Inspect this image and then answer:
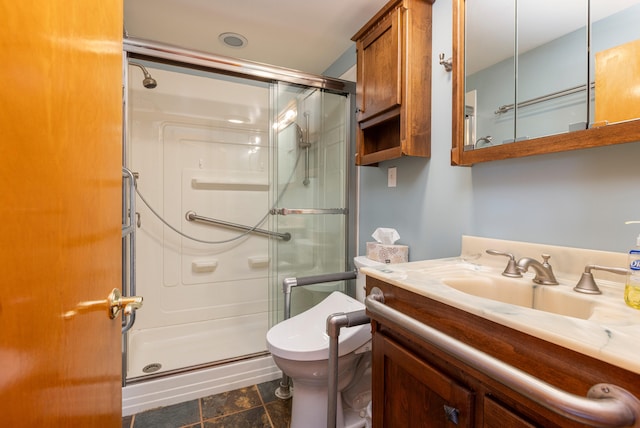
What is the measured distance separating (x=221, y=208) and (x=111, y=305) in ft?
6.12

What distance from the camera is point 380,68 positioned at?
1.48 m

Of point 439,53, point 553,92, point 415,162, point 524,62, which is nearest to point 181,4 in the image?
point 439,53

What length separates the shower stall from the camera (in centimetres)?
172

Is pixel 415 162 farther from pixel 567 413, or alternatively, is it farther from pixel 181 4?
pixel 181 4

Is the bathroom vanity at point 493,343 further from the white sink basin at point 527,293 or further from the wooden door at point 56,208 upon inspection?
the wooden door at point 56,208

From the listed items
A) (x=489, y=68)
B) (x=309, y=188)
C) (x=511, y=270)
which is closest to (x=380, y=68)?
(x=489, y=68)

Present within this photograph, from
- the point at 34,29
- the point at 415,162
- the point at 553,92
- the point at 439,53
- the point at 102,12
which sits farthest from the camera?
the point at 415,162

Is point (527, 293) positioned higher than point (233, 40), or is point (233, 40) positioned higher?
point (233, 40)

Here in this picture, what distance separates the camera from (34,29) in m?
0.35

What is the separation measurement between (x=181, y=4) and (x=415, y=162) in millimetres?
1604

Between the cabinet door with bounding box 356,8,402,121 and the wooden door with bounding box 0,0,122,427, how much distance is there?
1120mm

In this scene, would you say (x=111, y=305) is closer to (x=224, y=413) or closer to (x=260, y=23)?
(x=224, y=413)

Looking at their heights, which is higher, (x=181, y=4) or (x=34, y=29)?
Result: (x=181, y=4)

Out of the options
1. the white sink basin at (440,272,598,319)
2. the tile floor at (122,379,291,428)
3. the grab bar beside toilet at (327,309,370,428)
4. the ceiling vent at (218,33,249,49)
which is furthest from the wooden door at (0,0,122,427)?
the ceiling vent at (218,33,249,49)
